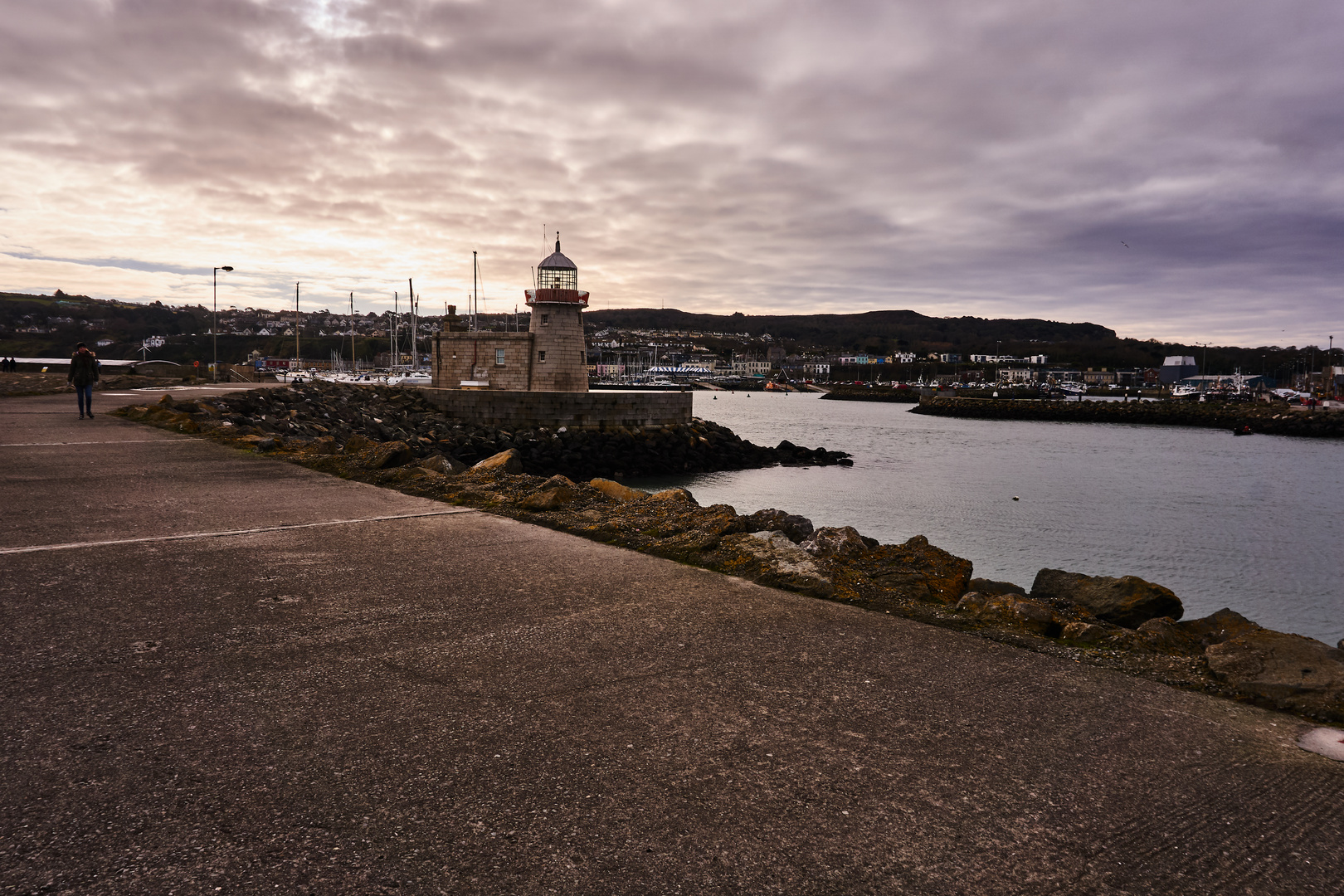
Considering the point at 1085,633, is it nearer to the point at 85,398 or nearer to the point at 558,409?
the point at 85,398

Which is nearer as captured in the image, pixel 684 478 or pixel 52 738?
pixel 52 738

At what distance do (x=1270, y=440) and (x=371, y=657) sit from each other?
71.3 metres

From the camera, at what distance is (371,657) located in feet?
10.5

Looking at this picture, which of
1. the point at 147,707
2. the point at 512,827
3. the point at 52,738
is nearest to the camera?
the point at 512,827

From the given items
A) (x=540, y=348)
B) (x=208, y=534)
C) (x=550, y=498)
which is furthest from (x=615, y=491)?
(x=540, y=348)

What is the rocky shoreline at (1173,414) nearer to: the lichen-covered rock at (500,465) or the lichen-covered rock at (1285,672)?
the lichen-covered rock at (500,465)

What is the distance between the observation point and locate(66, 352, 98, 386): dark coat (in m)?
13.5

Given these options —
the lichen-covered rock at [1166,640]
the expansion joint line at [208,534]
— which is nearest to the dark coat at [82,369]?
the expansion joint line at [208,534]

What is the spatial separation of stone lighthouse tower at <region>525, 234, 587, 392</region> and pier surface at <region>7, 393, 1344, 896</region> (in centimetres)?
3115

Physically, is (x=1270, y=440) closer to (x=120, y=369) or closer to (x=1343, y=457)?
(x=1343, y=457)

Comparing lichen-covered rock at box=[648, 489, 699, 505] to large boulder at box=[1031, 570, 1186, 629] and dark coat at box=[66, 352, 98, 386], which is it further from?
dark coat at box=[66, 352, 98, 386]

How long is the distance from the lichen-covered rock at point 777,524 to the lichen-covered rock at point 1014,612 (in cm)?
205

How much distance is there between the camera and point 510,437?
29.2 m

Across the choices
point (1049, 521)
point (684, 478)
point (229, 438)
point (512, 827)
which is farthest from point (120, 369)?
point (512, 827)
